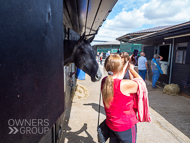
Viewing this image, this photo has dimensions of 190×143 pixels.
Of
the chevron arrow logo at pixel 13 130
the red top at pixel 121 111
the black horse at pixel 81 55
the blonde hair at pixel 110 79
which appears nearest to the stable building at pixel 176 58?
the black horse at pixel 81 55

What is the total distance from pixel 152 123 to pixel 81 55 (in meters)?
2.66

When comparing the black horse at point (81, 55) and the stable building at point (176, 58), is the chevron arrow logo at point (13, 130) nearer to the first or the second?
the black horse at point (81, 55)

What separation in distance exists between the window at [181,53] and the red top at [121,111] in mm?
5898

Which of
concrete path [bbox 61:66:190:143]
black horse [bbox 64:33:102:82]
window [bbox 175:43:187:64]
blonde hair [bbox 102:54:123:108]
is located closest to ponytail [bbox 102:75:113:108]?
blonde hair [bbox 102:54:123:108]

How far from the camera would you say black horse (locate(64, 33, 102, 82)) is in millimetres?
2486

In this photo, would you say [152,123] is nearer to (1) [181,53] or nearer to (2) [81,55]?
(2) [81,55]

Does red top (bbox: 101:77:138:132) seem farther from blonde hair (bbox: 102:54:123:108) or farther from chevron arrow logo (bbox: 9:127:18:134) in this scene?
chevron arrow logo (bbox: 9:127:18:134)

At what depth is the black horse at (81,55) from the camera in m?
2.49

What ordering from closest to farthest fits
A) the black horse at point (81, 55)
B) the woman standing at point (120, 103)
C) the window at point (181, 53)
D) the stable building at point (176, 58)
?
the woman standing at point (120, 103)
the black horse at point (81, 55)
the stable building at point (176, 58)
the window at point (181, 53)

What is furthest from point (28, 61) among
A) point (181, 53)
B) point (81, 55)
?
point (181, 53)

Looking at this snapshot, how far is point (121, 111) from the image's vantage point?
57.2 inches

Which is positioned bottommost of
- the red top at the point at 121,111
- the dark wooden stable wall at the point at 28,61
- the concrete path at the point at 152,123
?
the concrete path at the point at 152,123

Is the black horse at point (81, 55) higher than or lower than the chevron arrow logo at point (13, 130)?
higher

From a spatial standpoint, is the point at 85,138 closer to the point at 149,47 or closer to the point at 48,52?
the point at 48,52
